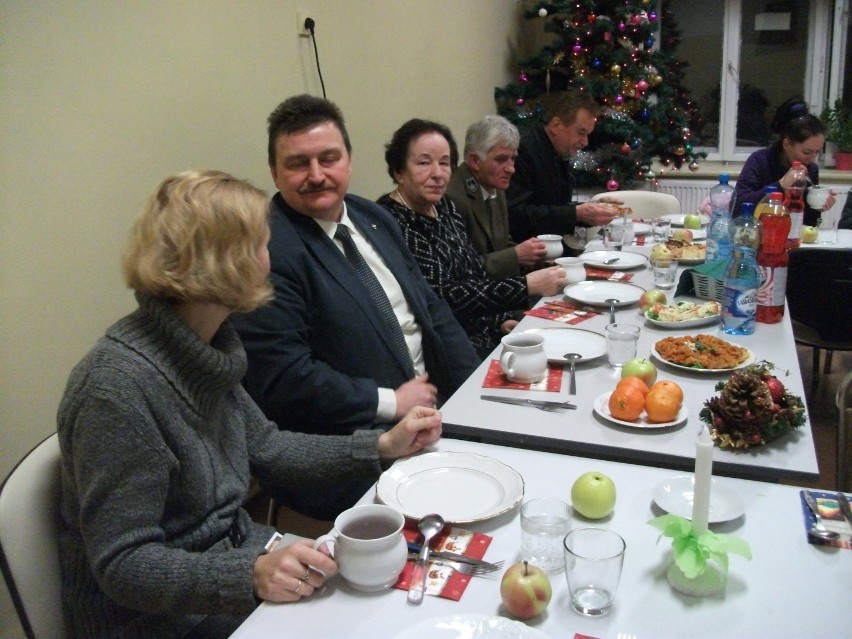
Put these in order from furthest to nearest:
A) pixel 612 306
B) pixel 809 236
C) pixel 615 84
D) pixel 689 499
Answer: pixel 615 84
pixel 809 236
pixel 612 306
pixel 689 499

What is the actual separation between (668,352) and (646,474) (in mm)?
548

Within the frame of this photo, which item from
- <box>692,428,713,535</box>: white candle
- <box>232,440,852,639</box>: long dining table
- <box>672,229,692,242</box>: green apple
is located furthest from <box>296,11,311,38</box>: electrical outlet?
<box>692,428,713,535</box>: white candle

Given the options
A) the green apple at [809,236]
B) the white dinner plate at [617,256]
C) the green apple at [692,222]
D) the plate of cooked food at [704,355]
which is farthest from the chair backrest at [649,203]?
the plate of cooked food at [704,355]

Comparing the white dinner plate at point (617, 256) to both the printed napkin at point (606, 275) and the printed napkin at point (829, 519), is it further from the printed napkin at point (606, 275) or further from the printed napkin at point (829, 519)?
the printed napkin at point (829, 519)

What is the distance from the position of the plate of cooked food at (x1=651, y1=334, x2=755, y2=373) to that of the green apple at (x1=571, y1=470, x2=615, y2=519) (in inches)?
25.5

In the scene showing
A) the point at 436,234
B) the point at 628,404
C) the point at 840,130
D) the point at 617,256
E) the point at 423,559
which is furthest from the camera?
the point at 840,130

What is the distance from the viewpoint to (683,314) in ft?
6.43

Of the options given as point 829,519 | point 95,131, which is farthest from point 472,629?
point 95,131

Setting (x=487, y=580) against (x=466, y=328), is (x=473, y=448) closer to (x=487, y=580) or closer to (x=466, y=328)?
(x=487, y=580)

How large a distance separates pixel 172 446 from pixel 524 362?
80cm

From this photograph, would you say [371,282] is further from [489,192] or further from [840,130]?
[840,130]

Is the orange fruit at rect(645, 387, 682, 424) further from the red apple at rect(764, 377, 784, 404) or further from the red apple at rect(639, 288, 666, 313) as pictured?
the red apple at rect(639, 288, 666, 313)

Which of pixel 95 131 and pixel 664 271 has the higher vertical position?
pixel 95 131

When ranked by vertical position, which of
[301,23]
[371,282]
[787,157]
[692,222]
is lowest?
[692,222]
